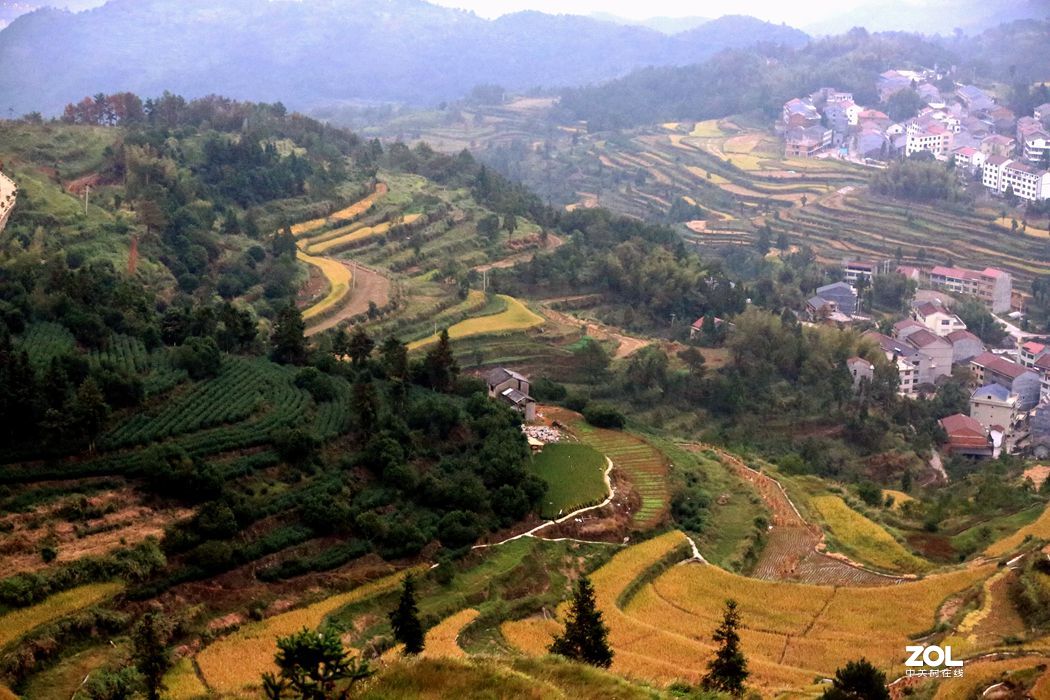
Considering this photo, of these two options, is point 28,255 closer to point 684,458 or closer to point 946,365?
point 684,458

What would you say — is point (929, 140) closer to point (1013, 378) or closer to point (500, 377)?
point (1013, 378)

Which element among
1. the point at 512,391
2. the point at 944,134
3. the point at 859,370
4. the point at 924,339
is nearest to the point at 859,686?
the point at 512,391

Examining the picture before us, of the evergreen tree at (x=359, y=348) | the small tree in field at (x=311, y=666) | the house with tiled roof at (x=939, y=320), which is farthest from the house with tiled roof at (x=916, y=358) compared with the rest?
the small tree in field at (x=311, y=666)

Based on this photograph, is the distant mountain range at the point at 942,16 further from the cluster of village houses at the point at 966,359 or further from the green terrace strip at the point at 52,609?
the green terrace strip at the point at 52,609

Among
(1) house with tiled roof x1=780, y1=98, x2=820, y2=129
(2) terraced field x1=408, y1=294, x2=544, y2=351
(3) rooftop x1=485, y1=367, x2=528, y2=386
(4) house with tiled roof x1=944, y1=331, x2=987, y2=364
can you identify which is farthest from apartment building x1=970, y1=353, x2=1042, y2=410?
(1) house with tiled roof x1=780, y1=98, x2=820, y2=129

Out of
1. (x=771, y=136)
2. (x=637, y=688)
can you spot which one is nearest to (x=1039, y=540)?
(x=637, y=688)

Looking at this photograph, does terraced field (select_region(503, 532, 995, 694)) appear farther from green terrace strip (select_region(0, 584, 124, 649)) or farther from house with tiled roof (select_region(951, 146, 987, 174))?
house with tiled roof (select_region(951, 146, 987, 174))
